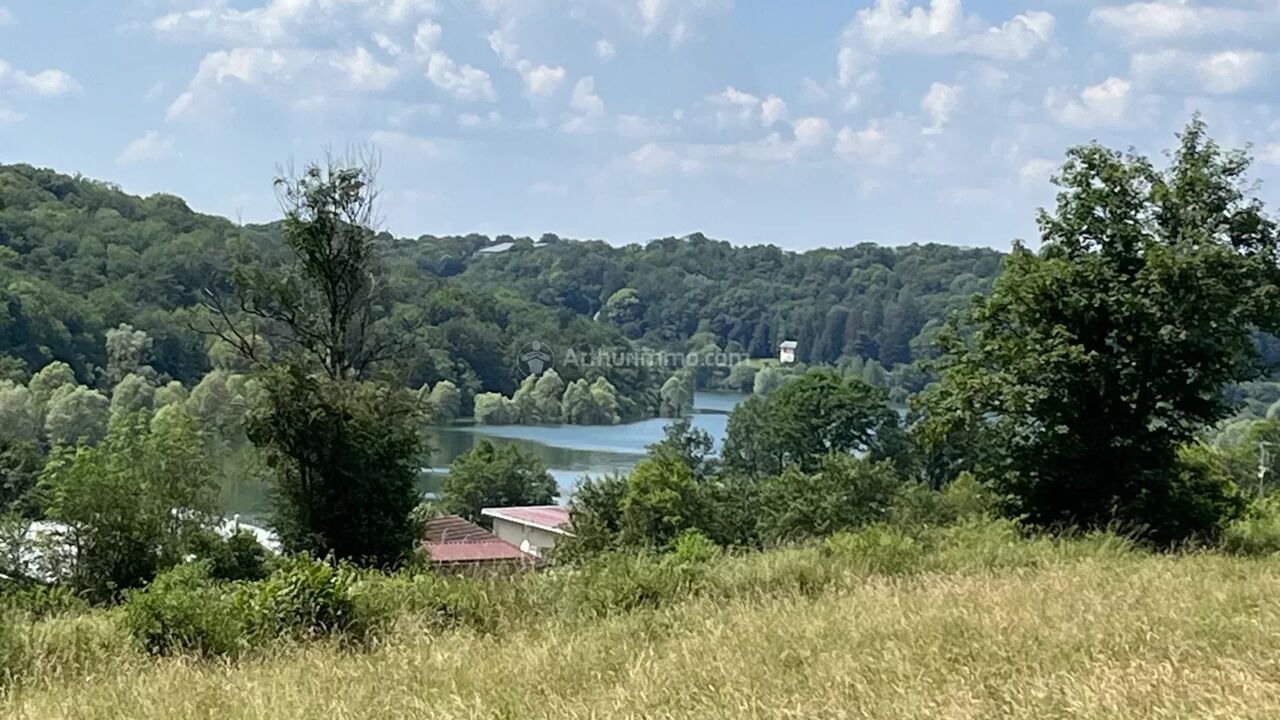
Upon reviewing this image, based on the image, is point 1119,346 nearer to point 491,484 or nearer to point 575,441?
point 491,484

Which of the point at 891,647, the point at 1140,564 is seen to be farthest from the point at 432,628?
the point at 1140,564

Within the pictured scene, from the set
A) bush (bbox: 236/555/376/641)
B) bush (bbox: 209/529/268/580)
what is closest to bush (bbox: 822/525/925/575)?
bush (bbox: 236/555/376/641)

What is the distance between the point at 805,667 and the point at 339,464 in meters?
16.0

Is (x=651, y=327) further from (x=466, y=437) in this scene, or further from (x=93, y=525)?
(x=93, y=525)

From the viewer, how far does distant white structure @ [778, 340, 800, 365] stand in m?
112

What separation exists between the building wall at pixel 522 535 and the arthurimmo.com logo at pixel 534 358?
51.6m

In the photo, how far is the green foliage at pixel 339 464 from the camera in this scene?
18.8 metres

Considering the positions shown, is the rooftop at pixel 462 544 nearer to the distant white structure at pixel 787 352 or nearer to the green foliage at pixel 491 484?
the green foliage at pixel 491 484

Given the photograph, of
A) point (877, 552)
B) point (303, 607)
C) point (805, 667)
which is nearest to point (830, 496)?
point (877, 552)

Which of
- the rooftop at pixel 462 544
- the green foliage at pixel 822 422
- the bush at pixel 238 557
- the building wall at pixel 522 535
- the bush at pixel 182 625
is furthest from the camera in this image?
the green foliage at pixel 822 422

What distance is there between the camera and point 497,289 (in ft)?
436

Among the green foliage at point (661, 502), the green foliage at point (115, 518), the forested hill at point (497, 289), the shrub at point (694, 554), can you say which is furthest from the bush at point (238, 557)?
the forested hill at point (497, 289)

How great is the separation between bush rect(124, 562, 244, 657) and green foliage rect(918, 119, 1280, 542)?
1059cm

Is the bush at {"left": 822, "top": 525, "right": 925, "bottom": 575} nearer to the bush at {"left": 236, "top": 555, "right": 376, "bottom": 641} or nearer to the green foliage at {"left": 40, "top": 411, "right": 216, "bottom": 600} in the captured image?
the bush at {"left": 236, "top": 555, "right": 376, "bottom": 641}
